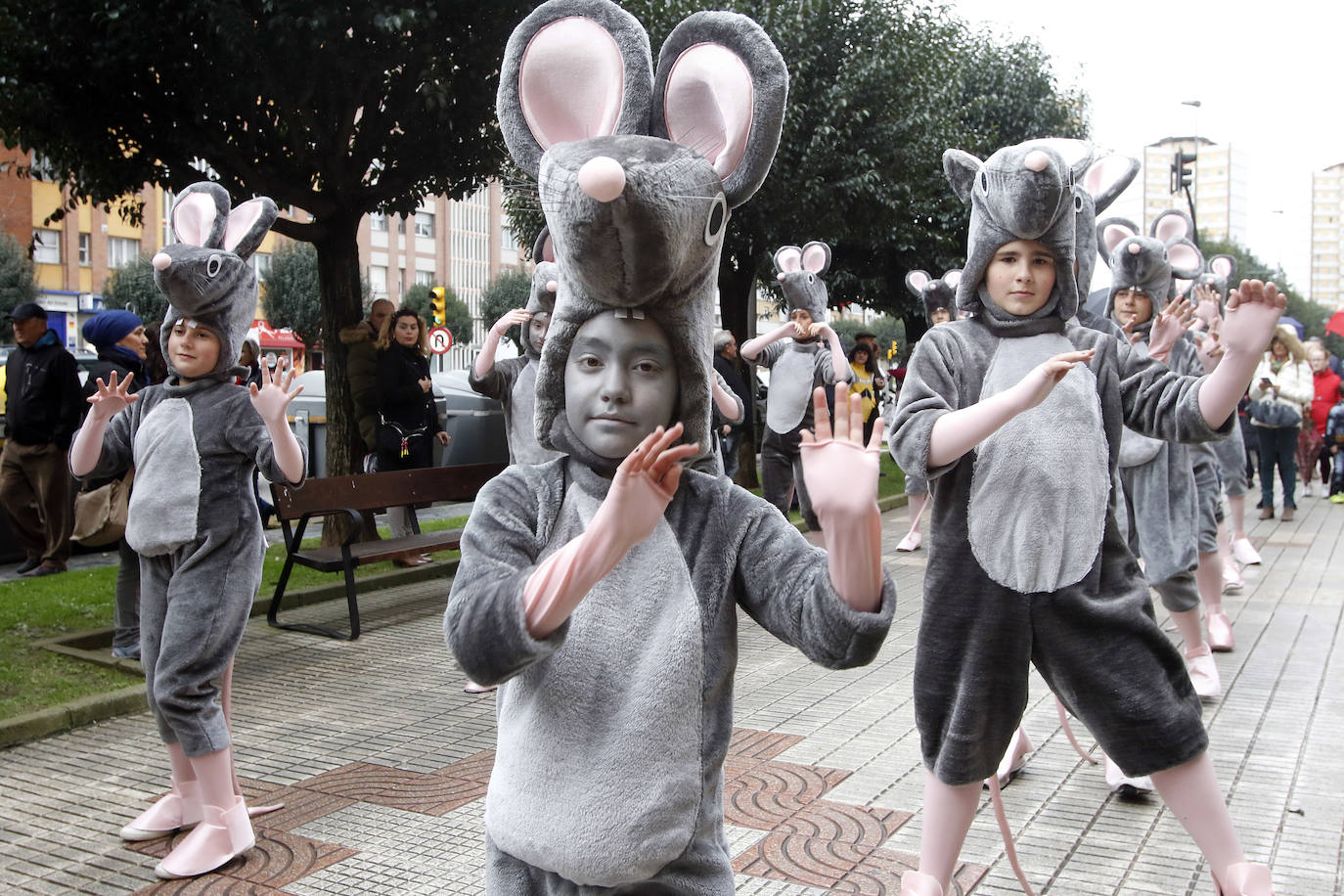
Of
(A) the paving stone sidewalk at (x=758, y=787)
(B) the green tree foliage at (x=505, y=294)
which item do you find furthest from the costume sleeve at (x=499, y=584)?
(B) the green tree foliage at (x=505, y=294)

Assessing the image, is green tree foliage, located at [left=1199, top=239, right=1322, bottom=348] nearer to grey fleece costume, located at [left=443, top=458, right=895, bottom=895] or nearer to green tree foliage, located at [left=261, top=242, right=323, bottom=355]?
green tree foliage, located at [left=261, top=242, right=323, bottom=355]

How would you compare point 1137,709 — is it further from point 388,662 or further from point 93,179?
point 93,179

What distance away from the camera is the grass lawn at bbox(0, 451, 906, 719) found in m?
5.88

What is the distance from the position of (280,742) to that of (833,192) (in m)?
11.3

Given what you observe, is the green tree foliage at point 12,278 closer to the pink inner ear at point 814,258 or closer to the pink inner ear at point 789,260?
the pink inner ear at point 789,260

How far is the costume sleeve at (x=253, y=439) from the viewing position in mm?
4180

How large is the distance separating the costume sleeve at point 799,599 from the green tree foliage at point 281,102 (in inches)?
264

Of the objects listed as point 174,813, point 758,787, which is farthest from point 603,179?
point 174,813

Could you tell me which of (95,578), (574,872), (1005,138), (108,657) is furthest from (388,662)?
(1005,138)

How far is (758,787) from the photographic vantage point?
462cm

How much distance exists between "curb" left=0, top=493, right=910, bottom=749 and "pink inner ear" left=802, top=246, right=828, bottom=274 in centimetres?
426

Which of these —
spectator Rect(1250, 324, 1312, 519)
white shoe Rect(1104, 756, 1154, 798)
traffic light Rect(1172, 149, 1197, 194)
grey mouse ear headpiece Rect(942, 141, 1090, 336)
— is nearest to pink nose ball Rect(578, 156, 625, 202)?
grey mouse ear headpiece Rect(942, 141, 1090, 336)

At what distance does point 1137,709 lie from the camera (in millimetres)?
3256

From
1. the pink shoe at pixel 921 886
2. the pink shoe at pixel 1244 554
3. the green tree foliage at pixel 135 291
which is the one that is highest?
the green tree foliage at pixel 135 291
